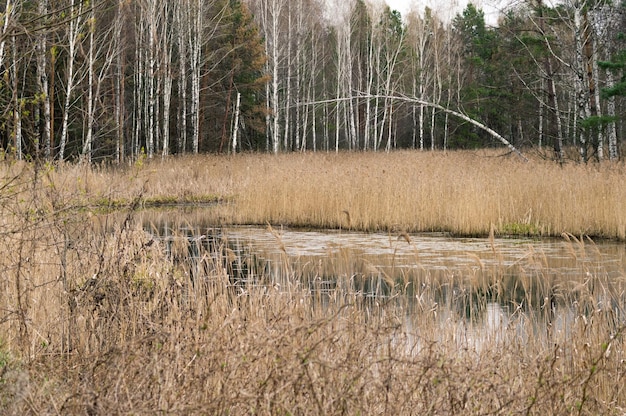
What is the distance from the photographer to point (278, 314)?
2.82 meters

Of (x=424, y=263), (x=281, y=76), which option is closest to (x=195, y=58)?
(x=281, y=76)

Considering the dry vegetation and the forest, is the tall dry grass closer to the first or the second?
the dry vegetation

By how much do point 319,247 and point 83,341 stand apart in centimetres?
467

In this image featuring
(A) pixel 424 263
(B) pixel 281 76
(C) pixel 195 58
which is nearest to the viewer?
(A) pixel 424 263

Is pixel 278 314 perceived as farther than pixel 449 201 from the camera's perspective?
No

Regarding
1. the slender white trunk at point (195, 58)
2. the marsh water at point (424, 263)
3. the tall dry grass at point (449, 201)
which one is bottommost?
the marsh water at point (424, 263)

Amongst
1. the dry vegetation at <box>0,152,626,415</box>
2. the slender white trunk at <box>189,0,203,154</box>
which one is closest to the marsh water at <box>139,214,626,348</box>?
the dry vegetation at <box>0,152,626,415</box>

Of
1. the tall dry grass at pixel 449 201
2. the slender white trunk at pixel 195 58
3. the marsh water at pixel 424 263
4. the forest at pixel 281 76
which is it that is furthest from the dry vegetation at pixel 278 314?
the forest at pixel 281 76

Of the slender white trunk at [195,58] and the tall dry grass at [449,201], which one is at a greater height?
the slender white trunk at [195,58]

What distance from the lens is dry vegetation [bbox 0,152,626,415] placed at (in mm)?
2453

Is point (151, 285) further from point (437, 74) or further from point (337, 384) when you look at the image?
point (437, 74)

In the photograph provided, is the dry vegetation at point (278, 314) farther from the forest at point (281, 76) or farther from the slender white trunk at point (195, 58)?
the forest at point (281, 76)

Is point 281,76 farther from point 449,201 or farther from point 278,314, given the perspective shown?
point 278,314

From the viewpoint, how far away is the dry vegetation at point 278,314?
8.05ft
